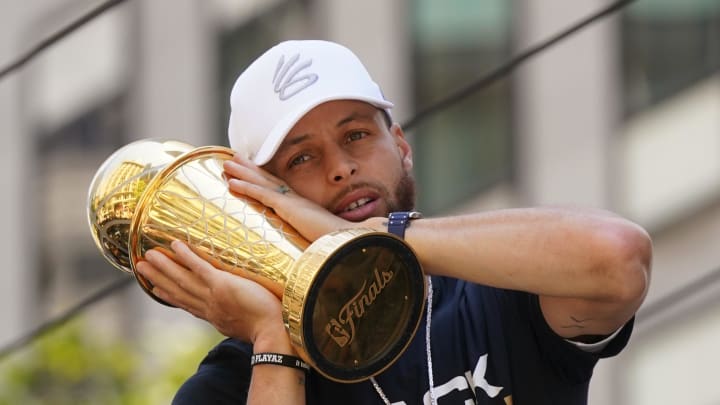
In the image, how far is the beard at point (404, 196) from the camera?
2.87 meters

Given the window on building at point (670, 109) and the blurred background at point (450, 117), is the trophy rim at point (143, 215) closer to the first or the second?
the blurred background at point (450, 117)

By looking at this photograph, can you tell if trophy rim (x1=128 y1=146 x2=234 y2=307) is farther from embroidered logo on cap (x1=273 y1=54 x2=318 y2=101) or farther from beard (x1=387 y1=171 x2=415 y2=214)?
beard (x1=387 y1=171 x2=415 y2=214)

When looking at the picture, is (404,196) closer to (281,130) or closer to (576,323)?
(281,130)

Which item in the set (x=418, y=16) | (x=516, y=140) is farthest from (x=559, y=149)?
(x=418, y=16)

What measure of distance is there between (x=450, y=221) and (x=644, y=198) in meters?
7.74

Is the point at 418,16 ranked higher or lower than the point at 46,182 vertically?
higher

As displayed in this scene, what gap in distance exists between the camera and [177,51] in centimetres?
1096

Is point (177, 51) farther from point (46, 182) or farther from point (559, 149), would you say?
point (559, 149)

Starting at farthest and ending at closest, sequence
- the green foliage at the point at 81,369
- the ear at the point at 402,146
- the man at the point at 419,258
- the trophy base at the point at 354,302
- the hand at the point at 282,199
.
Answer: the green foliage at the point at 81,369 < the ear at the point at 402,146 < the hand at the point at 282,199 < the man at the point at 419,258 < the trophy base at the point at 354,302

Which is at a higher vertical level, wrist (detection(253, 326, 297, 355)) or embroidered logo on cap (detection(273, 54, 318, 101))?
embroidered logo on cap (detection(273, 54, 318, 101))

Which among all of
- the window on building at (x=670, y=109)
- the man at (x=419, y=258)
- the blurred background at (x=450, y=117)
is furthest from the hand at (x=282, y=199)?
the window on building at (x=670, y=109)

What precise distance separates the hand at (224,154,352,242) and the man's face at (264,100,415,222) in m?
0.05

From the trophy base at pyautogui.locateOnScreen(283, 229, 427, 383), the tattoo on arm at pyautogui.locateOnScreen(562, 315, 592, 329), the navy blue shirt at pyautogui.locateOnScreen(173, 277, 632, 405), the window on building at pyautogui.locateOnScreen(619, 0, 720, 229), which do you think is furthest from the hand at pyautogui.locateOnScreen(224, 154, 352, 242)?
the window on building at pyautogui.locateOnScreen(619, 0, 720, 229)

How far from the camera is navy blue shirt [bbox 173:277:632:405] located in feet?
8.82
